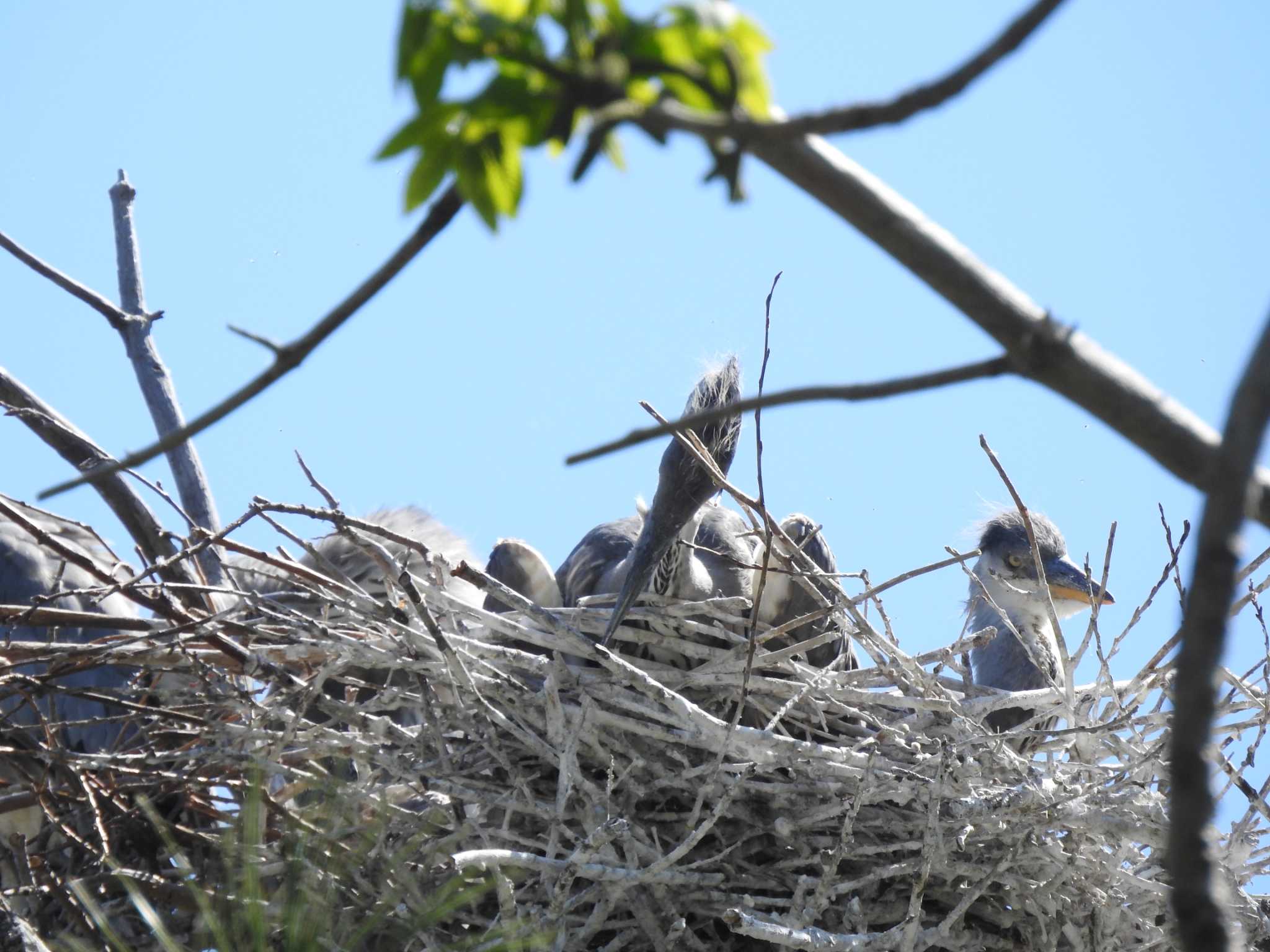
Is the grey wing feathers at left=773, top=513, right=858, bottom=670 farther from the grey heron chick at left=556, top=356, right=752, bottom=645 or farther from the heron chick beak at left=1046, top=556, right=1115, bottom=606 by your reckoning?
the heron chick beak at left=1046, top=556, right=1115, bottom=606

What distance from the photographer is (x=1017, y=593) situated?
13.7 feet

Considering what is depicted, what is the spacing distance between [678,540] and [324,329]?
101 inches

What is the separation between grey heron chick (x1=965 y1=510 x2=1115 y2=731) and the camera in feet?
14.2

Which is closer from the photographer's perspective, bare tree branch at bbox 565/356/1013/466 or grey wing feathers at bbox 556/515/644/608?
bare tree branch at bbox 565/356/1013/466

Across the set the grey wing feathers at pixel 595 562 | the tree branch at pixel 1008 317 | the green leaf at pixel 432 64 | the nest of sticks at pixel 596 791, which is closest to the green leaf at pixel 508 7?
the green leaf at pixel 432 64

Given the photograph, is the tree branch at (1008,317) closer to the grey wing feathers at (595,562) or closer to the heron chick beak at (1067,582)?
the grey wing feathers at (595,562)

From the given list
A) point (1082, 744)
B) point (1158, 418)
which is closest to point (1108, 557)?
point (1082, 744)

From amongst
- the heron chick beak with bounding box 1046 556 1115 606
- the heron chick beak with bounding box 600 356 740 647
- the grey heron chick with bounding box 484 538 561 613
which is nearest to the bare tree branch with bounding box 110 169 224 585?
the grey heron chick with bounding box 484 538 561 613

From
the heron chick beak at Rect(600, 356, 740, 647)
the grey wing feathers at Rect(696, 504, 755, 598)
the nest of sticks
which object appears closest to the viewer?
the nest of sticks

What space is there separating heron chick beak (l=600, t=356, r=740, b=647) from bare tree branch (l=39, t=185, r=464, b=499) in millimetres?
2061

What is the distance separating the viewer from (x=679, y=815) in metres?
2.93

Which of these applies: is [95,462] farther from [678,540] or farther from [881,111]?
[881,111]

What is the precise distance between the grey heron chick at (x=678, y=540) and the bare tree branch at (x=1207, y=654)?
8.21ft

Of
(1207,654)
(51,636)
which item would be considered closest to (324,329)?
(1207,654)
